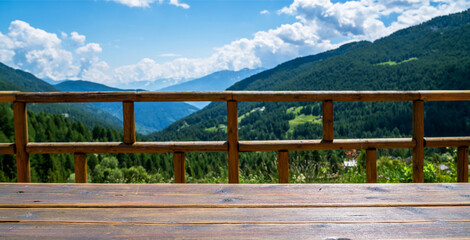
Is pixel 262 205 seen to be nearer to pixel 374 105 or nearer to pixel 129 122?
pixel 129 122

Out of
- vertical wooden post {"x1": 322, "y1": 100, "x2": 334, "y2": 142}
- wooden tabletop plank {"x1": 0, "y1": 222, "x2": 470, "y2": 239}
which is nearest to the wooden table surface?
wooden tabletop plank {"x1": 0, "y1": 222, "x2": 470, "y2": 239}

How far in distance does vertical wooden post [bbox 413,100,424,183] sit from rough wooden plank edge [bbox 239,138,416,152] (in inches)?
2.4

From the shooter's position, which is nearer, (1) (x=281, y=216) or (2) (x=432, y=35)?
(1) (x=281, y=216)

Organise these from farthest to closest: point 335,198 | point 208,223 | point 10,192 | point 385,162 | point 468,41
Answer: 1. point 468,41
2. point 385,162
3. point 10,192
4. point 335,198
5. point 208,223

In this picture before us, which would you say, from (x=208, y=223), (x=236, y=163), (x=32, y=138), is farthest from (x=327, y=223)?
(x=32, y=138)

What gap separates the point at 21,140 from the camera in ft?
8.69

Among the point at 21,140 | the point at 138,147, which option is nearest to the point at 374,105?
the point at 138,147

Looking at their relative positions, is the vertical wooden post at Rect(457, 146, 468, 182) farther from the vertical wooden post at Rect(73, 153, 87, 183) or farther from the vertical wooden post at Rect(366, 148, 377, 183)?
the vertical wooden post at Rect(73, 153, 87, 183)

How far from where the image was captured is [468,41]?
112m

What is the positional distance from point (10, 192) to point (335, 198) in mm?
1311

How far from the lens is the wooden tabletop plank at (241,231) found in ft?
3.28

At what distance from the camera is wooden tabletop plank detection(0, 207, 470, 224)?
43.9 inches

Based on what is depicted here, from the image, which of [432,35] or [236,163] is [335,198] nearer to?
[236,163]

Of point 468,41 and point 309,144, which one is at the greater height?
point 468,41
